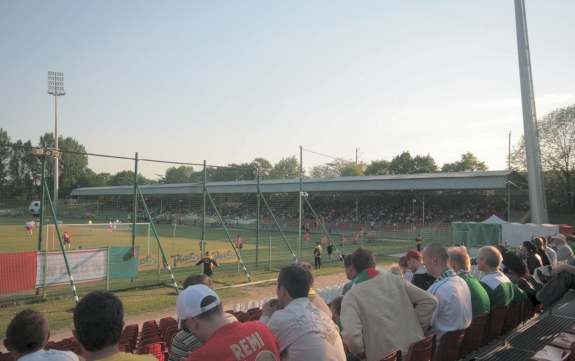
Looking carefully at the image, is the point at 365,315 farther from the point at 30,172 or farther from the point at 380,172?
the point at 380,172

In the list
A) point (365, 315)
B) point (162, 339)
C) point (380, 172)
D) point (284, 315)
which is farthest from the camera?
point (380, 172)

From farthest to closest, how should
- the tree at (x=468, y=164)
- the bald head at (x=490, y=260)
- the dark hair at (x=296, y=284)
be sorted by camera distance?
the tree at (x=468, y=164), the bald head at (x=490, y=260), the dark hair at (x=296, y=284)

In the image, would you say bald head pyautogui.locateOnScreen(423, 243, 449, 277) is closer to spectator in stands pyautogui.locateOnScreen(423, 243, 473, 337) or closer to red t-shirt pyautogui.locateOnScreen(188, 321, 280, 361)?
spectator in stands pyautogui.locateOnScreen(423, 243, 473, 337)

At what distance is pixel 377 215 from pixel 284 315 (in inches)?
2025

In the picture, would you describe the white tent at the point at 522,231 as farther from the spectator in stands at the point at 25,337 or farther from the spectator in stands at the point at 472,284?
the spectator in stands at the point at 25,337

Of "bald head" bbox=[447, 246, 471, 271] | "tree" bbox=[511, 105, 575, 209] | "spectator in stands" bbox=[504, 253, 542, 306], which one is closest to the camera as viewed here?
"bald head" bbox=[447, 246, 471, 271]

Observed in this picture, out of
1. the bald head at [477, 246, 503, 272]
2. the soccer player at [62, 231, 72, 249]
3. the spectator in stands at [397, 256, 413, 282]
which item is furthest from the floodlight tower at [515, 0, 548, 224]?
the soccer player at [62, 231, 72, 249]

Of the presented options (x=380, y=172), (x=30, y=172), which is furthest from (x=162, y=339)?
(x=380, y=172)

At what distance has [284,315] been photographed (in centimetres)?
287

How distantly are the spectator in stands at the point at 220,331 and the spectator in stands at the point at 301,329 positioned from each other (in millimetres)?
361

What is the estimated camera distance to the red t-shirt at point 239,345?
2137mm

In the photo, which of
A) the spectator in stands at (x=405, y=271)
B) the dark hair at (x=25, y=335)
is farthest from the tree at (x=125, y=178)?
the dark hair at (x=25, y=335)

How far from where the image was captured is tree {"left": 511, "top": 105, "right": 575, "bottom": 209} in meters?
43.0

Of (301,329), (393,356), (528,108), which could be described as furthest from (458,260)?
(528,108)
